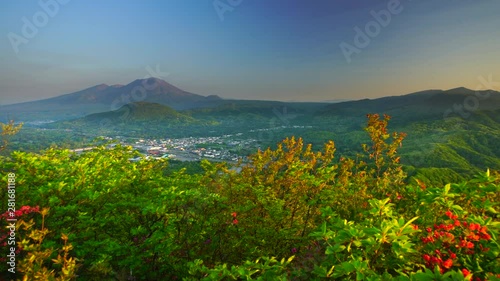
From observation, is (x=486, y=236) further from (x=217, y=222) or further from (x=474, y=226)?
(x=217, y=222)

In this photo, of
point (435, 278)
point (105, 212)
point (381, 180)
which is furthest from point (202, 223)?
point (381, 180)

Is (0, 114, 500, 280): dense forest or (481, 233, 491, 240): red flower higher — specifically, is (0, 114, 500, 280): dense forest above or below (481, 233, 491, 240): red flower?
below

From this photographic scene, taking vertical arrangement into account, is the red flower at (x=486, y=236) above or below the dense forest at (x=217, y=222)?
above

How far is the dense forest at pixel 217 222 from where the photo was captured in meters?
3.23

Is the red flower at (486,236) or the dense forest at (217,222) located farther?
the dense forest at (217,222)

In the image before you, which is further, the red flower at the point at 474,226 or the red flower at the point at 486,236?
the red flower at the point at 474,226

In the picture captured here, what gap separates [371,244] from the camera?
114 inches

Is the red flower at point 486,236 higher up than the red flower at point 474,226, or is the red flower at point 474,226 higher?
the red flower at point 474,226

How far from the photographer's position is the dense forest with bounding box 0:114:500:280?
127 inches

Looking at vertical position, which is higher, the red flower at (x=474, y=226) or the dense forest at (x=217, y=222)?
the red flower at (x=474, y=226)

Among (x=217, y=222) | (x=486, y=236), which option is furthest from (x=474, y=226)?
(x=217, y=222)

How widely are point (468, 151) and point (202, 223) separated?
163798 millimetres

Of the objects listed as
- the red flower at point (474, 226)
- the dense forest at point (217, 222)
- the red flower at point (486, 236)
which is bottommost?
the dense forest at point (217, 222)

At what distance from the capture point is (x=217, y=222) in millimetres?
6773
